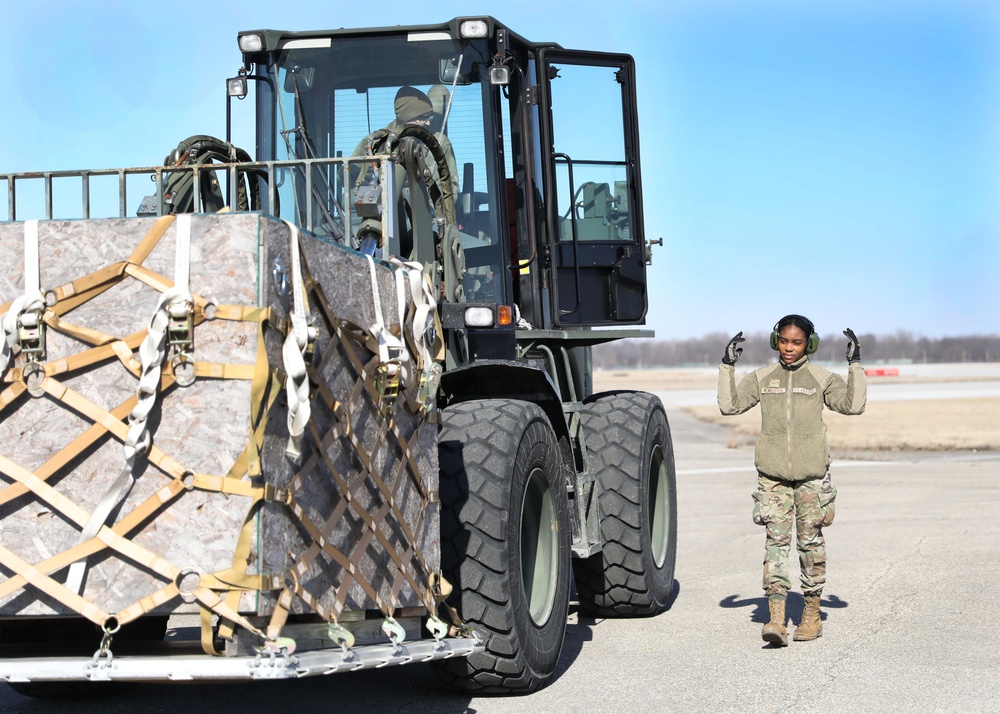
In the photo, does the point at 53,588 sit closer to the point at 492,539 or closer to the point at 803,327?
the point at 492,539

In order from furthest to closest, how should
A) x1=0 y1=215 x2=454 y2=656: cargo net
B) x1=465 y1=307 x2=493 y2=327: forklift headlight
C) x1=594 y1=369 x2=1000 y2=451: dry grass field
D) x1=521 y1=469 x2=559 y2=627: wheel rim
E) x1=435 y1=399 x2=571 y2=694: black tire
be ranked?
x1=594 y1=369 x2=1000 y2=451: dry grass field, x1=465 y1=307 x2=493 y2=327: forklift headlight, x1=521 y1=469 x2=559 y2=627: wheel rim, x1=435 y1=399 x2=571 y2=694: black tire, x1=0 y1=215 x2=454 y2=656: cargo net

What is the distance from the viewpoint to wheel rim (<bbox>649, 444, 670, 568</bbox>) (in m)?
10.0

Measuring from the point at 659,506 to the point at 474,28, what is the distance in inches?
159

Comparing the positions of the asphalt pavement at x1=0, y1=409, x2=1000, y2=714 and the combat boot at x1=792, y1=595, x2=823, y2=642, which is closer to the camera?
the asphalt pavement at x1=0, y1=409, x2=1000, y2=714

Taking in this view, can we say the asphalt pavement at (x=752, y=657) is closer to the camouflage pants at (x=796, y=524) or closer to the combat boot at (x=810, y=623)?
the combat boot at (x=810, y=623)

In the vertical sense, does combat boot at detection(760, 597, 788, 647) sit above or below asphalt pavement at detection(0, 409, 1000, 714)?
above

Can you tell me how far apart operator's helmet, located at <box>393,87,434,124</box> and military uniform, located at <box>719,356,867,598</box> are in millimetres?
2399

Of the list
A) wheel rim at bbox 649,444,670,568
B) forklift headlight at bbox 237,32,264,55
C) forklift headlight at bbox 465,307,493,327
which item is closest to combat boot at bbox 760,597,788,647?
wheel rim at bbox 649,444,670,568

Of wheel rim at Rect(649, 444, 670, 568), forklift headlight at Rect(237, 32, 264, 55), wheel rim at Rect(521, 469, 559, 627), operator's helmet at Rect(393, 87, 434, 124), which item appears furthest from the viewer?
wheel rim at Rect(649, 444, 670, 568)

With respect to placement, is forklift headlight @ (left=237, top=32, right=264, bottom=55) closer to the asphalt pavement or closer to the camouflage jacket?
the camouflage jacket

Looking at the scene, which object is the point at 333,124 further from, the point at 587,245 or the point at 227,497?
the point at 227,497

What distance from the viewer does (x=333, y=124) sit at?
27.5ft

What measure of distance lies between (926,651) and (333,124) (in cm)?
471

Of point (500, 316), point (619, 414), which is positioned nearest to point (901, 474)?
point (619, 414)
